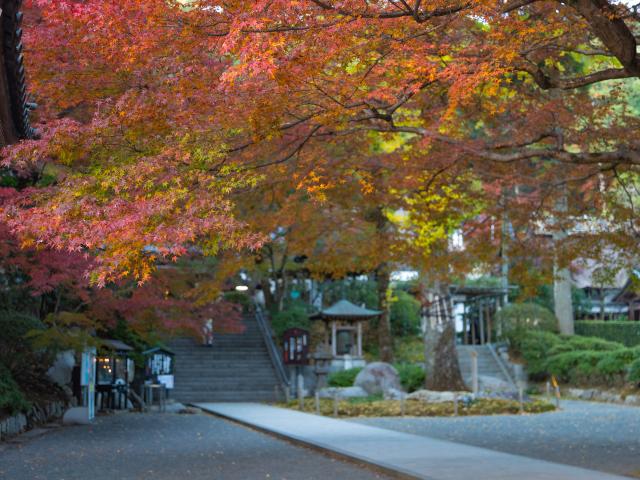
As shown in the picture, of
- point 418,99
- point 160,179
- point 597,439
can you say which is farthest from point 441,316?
point 160,179

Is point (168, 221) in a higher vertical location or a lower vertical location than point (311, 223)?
lower

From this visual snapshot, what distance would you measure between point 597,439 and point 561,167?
5.46m

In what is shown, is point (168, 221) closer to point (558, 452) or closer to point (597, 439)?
point (558, 452)

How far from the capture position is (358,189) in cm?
1822

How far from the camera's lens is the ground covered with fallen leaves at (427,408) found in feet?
78.8

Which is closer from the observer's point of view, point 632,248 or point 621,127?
point 621,127

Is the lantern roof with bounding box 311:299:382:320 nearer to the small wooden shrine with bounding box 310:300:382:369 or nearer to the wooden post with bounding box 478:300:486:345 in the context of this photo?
the small wooden shrine with bounding box 310:300:382:369

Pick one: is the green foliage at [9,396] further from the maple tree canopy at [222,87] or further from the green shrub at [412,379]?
the green shrub at [412,379]

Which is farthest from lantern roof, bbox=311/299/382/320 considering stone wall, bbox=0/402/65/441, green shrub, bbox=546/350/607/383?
stone wall, bbox=0/402/65/441

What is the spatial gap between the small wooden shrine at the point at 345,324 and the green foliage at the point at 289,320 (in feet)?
5.42

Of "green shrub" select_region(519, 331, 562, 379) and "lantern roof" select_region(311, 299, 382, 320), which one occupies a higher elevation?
"lantern roof" select_region(311, 299, 382, 320)

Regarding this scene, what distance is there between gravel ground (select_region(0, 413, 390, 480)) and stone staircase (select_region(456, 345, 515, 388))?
18432 mm

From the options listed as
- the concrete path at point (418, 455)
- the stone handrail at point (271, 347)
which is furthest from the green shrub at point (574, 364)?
the concrete path at point (418, 455)

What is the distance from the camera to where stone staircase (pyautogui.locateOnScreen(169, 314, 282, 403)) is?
32156 mm
